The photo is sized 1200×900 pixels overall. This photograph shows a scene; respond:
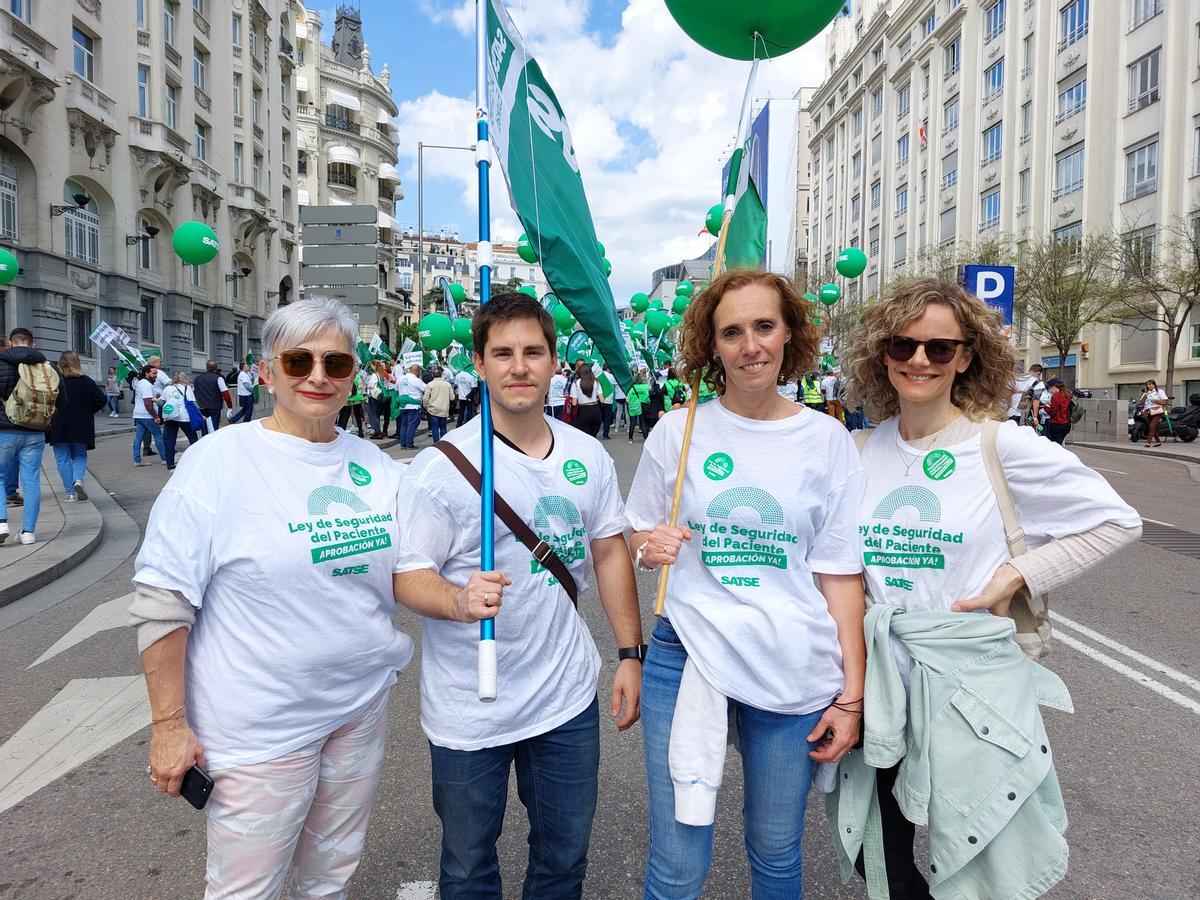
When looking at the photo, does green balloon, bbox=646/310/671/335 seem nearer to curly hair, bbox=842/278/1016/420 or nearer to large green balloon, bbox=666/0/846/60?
large green balloon, bbox=666/0/846/60

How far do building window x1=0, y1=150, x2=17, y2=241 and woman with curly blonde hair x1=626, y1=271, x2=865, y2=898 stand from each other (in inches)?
1037

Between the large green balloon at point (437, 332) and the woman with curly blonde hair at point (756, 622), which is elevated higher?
the large green balloon at point (437, 332)

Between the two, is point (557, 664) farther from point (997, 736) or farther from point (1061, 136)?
point (1061, 136)

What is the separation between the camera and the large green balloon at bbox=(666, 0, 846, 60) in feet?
8.57

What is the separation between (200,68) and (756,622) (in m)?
40.3

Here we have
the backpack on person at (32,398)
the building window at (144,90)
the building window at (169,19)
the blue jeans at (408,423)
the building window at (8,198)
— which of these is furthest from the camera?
the building window at (169,19)

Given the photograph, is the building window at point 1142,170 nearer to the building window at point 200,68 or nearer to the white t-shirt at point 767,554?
the white t-shirt at point 767,554

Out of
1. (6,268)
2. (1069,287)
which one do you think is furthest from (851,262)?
(1069,287)

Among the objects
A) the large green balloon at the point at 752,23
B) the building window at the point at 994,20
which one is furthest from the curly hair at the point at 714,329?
the building window at the point at 994,20

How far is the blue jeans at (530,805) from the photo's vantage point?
1.94 meters

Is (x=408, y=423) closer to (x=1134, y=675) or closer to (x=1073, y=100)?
(x=1134, y=675)

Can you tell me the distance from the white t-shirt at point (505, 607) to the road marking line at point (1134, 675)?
3.55 metres

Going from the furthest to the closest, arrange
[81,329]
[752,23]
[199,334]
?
1. [199,334]
2. [81,329]
3. [752,23]

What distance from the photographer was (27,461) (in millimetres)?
7793
